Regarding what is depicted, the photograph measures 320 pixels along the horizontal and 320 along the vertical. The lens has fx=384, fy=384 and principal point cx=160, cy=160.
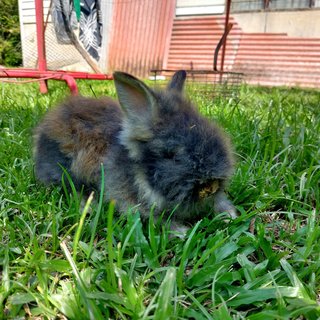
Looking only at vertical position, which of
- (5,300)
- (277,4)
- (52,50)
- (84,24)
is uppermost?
(277,4)

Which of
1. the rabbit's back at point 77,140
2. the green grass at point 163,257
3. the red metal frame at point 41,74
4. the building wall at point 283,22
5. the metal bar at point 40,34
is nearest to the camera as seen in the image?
the green grass at point 163,257

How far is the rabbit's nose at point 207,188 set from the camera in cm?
158

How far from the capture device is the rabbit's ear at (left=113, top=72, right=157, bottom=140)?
5.33 feet

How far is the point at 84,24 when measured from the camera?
27.4ft

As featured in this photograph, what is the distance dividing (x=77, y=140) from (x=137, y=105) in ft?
1.35

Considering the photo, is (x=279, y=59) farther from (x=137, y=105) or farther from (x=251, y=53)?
(x=137, y=105)

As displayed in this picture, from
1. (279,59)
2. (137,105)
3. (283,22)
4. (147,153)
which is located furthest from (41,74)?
(283,22)

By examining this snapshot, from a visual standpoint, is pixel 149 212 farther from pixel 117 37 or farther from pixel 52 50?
pixel 117 37

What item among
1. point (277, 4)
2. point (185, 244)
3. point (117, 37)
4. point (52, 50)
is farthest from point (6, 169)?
point (277, 4)

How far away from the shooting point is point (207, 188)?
5.21ft

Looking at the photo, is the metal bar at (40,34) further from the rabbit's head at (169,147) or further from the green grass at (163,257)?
the rabbit's head at (169,147)

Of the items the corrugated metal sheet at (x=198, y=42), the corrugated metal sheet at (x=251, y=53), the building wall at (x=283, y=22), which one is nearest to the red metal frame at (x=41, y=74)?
the corrugated metal sheet at (x=251, y=53)

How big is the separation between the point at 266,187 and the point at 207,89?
272 cm

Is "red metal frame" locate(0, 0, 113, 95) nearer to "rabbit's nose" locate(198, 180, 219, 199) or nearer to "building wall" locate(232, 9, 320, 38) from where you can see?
"rabbit's nose" locate(198, 180, 219, 199)
